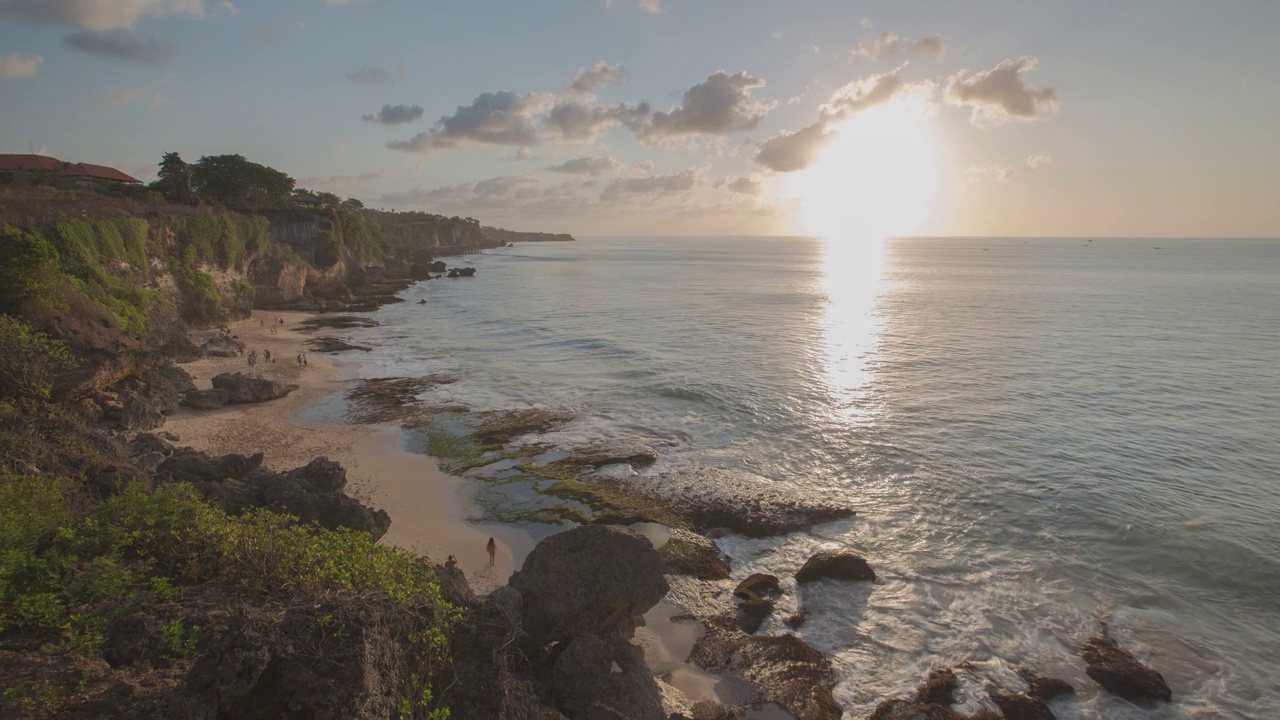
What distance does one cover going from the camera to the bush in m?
16.8

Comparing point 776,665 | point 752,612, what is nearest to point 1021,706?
point 776,665

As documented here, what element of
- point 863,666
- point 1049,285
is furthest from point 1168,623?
point 1049,285

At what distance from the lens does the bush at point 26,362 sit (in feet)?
55.1

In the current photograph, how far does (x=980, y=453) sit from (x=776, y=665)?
15.5m

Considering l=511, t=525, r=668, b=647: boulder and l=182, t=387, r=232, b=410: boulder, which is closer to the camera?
l=511, t=525, r=668, b=647: boulder

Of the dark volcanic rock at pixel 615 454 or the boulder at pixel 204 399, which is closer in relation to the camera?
the dark volcanic rock at pixel 615 454

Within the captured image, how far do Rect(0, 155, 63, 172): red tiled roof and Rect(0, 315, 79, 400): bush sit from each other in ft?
169

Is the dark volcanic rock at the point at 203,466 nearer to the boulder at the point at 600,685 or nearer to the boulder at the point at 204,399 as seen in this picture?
the boulder at the point at 204,399

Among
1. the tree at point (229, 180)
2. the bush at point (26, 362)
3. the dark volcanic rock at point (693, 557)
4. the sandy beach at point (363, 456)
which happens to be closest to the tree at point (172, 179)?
the tree at point (229, 180)

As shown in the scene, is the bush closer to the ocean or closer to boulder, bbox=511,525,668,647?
the ocean

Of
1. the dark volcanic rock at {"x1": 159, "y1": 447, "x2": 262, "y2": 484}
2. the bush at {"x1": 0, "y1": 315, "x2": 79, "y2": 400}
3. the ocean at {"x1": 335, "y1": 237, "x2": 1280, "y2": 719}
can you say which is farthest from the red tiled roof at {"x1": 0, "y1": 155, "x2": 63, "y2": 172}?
the dark volcanic rock at {"x1": 159, "y1": 447, "x2": 262, "y2": 484}

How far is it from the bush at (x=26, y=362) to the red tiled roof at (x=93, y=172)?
50116 mm

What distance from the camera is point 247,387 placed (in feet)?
91.2

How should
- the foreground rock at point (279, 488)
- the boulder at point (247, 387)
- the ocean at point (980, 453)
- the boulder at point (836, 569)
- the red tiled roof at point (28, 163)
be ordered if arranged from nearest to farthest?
the ocean at point (980, 453)
the foreground rock at point (279, 488)
the boulder at point (836, 569)
the boulder at point (247, 387)
the red tiled roof at point (28, 163)
